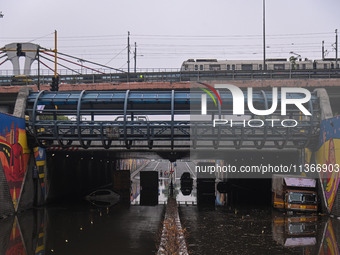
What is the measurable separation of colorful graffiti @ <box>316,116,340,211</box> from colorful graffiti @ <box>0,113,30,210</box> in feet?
79.1

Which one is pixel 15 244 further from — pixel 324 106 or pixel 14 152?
pixel 324 106

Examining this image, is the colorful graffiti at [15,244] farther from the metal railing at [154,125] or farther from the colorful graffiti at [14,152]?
the metal railing at [154,125]

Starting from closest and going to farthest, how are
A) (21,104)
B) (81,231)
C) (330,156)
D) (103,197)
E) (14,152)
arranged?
1. (81,231)
2. (330,156)
3. (14,152)
4. (21,104)
5. (103,197)

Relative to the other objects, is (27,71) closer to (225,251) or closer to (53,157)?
(53,157)

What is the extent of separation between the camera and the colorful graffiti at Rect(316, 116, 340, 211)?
30.5 metres

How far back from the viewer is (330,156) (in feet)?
105

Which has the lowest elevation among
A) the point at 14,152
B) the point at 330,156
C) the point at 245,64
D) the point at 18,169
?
the point at 18,169

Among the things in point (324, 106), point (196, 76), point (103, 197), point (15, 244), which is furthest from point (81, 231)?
point (196, 76)

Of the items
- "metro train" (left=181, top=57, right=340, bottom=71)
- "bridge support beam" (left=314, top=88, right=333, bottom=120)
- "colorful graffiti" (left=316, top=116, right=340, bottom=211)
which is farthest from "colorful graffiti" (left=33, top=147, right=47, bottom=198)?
"metro train" (left=181, top=57, right=340, bottom=71)

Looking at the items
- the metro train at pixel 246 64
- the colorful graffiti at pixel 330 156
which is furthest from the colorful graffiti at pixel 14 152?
the metro train at pixel 246 64

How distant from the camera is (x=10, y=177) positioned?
32.3 meters

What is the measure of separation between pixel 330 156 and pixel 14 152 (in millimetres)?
24425

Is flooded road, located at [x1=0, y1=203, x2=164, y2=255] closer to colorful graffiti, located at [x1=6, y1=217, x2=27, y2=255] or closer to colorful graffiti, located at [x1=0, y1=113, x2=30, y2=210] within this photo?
colorful graffiti, located at [x1=6, y1=217, x2=27, y2=255]

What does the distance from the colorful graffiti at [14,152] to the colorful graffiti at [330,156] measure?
2410cm
